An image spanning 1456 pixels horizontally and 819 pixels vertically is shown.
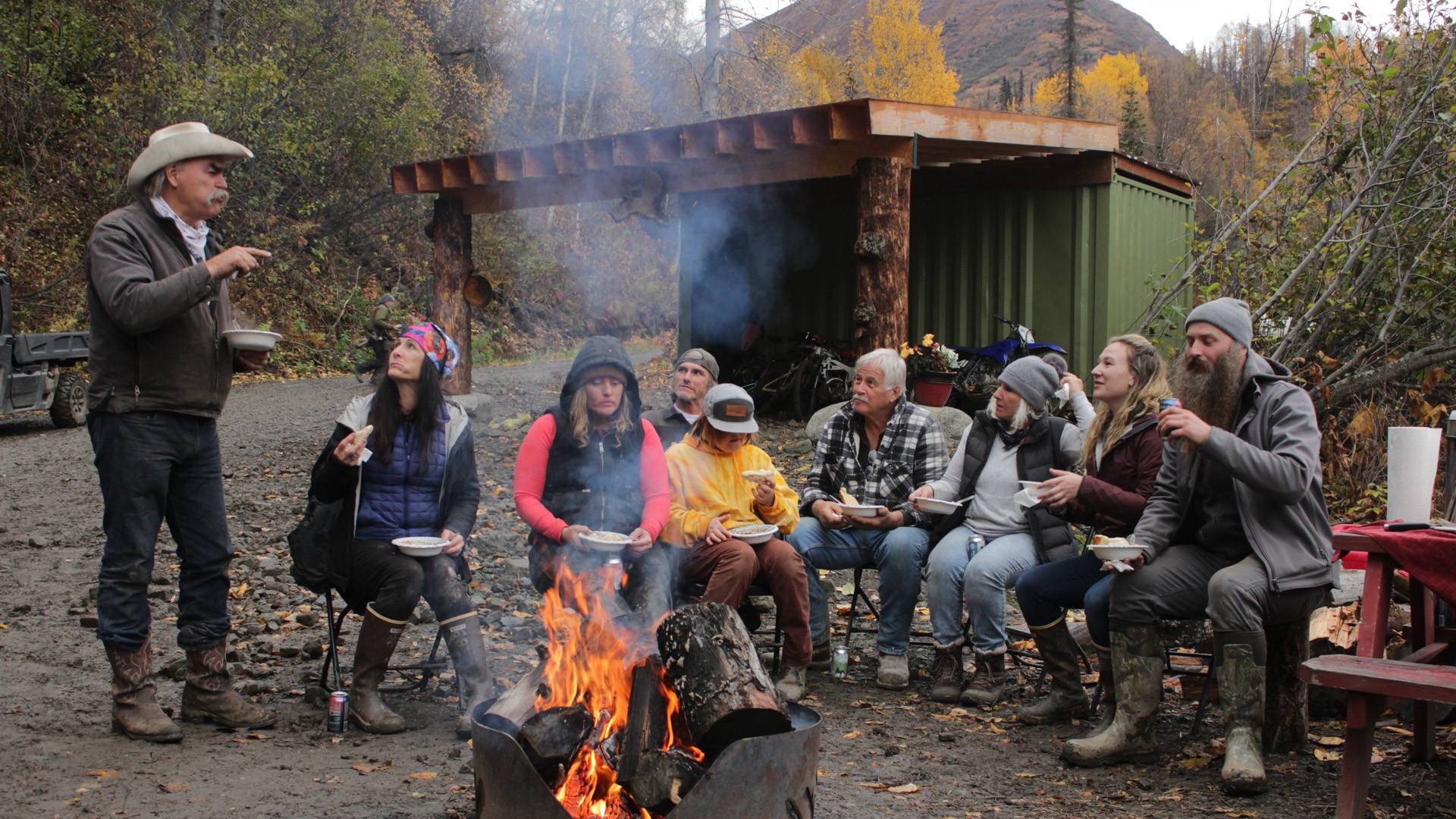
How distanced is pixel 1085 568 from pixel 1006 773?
0.93 m

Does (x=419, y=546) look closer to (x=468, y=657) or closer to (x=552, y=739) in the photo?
(x=468, y=657)

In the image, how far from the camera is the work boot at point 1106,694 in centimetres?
395

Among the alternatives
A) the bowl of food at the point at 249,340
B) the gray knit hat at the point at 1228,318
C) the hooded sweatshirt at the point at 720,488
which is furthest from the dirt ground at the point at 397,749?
the gray knit hat at the point at 1228,318

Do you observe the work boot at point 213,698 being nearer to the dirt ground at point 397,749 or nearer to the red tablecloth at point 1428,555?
the dirt ground at point 397,749

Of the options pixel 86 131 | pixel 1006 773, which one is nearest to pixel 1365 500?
pixel 1006 773

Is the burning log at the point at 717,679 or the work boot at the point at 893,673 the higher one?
the burning log at the point at 717,679

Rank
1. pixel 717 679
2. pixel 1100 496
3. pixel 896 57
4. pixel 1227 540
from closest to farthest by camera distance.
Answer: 1. pixel 717 679
2. pixel 1227 540
3. pixel 1100 496
4. pixel 896 57

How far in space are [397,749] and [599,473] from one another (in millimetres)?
1293

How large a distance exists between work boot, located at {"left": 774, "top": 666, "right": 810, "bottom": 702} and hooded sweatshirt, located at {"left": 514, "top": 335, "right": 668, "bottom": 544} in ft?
2.81

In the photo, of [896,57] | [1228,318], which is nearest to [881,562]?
[1228,318]

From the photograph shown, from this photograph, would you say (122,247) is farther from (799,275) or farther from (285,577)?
(799,275)

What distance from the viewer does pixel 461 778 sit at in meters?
3.50

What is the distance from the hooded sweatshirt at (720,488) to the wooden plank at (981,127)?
12.5 feet

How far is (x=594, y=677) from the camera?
3.31m
